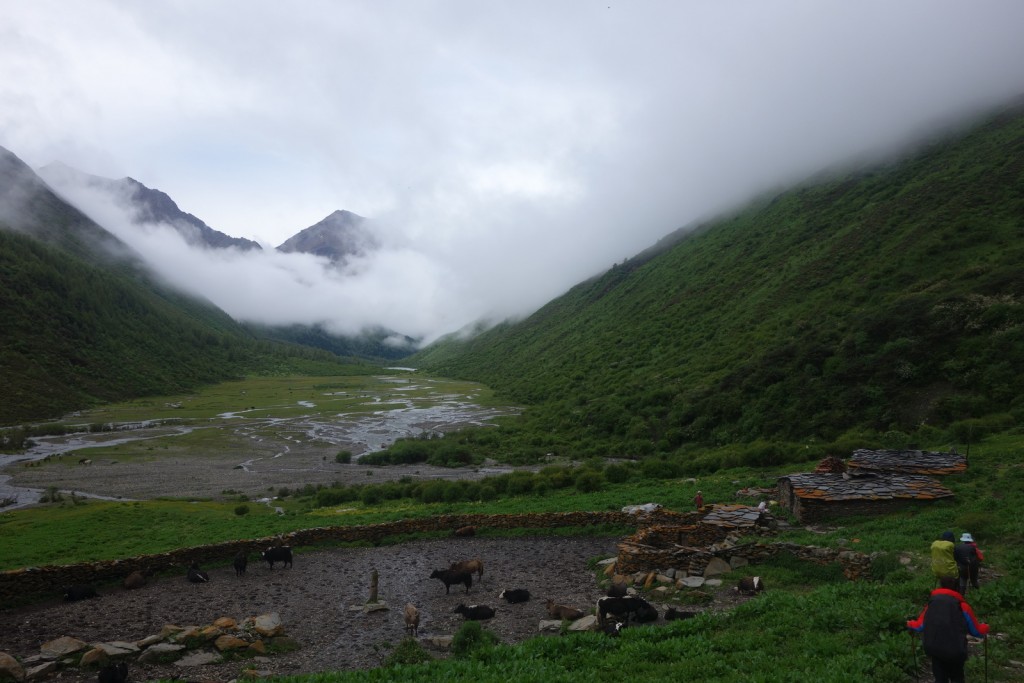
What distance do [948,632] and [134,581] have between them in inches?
1034

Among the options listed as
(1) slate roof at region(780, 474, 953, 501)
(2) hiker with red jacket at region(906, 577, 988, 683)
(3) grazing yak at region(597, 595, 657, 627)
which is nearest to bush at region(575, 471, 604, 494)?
(1) slate roof at region(780, 474, 953, 501)

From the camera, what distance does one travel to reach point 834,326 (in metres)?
52.7

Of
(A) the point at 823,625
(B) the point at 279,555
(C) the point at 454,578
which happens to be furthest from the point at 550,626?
(B) the point at 279,555

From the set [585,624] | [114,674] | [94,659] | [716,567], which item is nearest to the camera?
[114,674]

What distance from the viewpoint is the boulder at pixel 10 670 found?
1344 centimetres

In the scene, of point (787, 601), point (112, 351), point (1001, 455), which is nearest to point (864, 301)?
point (1001, 455)

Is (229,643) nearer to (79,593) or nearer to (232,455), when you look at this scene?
(79,593)

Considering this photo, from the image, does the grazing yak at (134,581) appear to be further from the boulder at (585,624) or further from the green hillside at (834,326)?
the green hillside at (834,326)

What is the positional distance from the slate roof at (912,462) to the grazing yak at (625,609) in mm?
15030

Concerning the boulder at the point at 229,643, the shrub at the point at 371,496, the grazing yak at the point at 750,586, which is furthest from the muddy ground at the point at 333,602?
the shrub at the point at 371,496

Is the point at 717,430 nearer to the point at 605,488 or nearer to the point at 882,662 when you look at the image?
the point at 605,488

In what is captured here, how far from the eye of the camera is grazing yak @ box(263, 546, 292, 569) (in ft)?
81.5

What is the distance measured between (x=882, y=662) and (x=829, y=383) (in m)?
42.4

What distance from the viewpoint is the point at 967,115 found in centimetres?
8938
